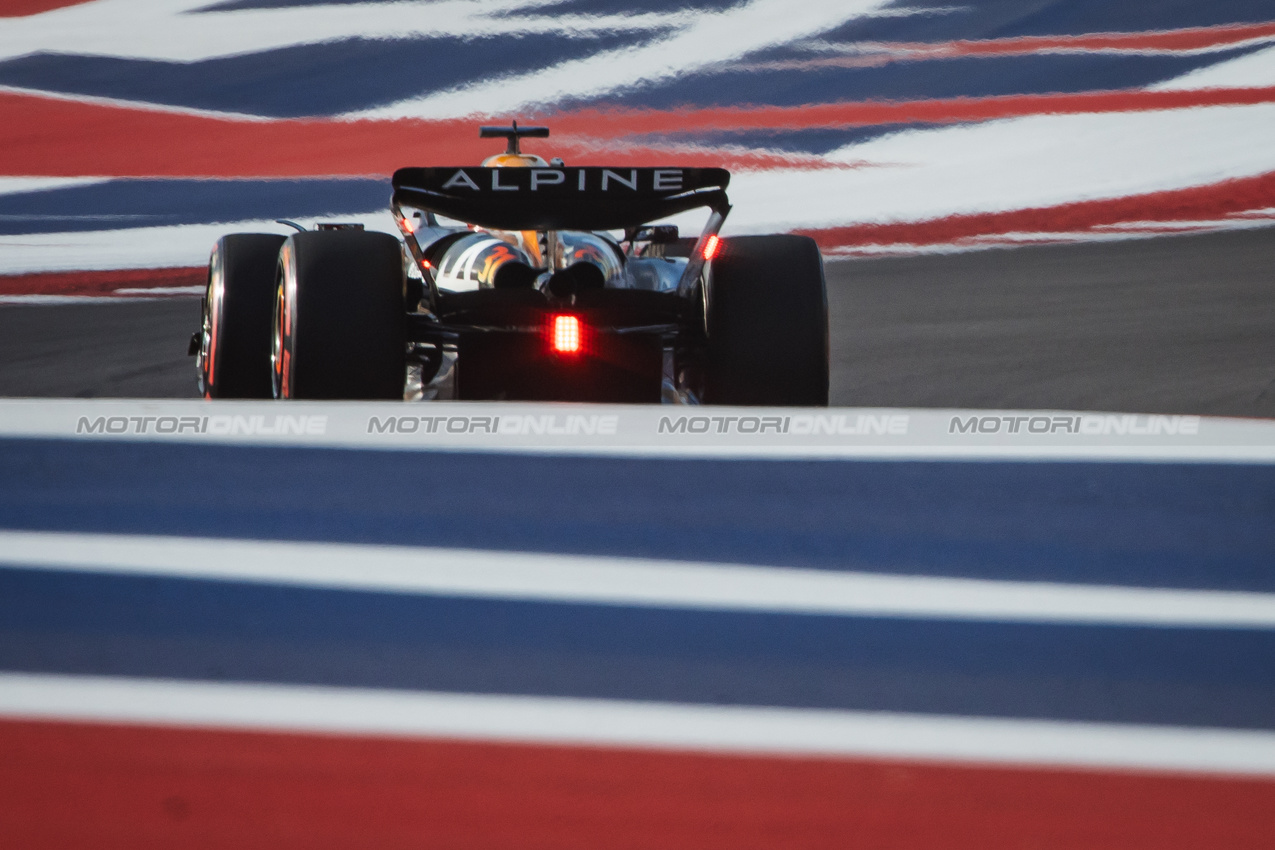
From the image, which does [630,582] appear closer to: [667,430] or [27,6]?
[667,430]

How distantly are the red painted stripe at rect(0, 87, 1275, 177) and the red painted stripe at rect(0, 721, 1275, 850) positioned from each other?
807cm

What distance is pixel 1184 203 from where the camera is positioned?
43.9ft

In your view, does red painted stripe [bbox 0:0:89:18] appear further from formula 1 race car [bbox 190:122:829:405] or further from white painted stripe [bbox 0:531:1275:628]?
white painted stripe [bbox 0:531:1275:628]

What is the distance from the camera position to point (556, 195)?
4336 mm

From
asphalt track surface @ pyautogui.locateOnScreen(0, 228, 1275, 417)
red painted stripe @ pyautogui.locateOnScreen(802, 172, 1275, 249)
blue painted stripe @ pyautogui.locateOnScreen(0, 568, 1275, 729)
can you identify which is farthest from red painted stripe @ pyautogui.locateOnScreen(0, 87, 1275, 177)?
blue painted stripe @ pyautogui.locateOnScreen(0, 568, 1275, 729)

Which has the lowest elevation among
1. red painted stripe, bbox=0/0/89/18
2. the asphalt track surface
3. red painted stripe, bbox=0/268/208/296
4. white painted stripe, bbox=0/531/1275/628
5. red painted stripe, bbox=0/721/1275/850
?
red painted stripe, bbox=0/268/208/296

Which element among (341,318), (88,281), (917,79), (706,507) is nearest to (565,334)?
(341,318)

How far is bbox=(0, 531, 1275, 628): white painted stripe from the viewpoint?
2.36m

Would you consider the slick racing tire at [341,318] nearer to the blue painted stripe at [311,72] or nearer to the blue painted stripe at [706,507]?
the blue painted stripe at [706,507]

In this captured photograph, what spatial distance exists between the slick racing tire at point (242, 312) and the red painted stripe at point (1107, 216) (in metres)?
8.30

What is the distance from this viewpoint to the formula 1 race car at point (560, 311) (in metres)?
4.18

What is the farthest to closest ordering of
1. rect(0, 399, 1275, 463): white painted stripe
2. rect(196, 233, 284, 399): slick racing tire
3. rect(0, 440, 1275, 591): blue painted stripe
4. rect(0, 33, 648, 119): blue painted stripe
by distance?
1. rect(0, 33, 648, 119): blue painted stripe
2. rect(196, 233, 284, 399): slick racing tire
3. rect(0, 399, 1275, 463): white painted stripe
4. rect(0, 440, 1275, 591): blue painted stripe

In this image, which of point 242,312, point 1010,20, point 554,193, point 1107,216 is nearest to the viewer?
point 554,193

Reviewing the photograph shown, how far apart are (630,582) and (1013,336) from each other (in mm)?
6002
